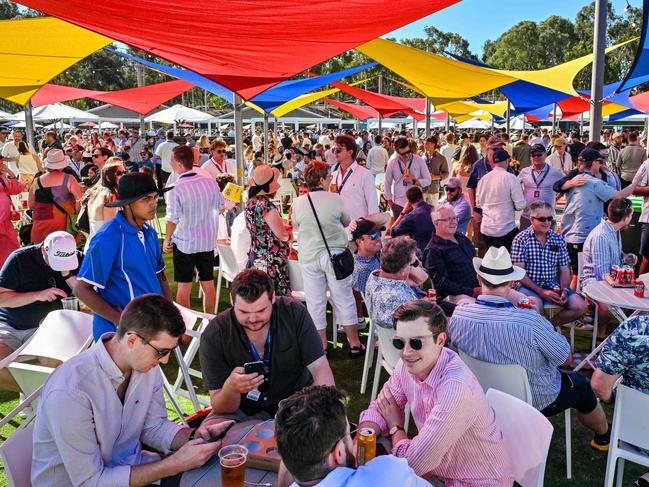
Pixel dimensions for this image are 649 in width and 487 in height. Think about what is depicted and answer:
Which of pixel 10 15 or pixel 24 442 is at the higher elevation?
pixel 10 15

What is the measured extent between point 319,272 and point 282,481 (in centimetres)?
301

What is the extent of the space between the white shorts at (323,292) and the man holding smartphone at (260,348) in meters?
1.88

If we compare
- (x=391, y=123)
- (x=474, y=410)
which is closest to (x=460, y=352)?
(x=474, y=410)

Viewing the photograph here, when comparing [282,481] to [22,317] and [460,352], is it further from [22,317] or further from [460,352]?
[22,317]

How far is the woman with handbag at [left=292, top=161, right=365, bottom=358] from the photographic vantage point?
186 inches

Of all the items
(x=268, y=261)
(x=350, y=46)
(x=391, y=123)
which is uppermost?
(x=391, y=123)

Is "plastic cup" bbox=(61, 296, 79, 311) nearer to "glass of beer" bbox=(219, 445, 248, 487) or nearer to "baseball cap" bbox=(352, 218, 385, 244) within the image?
"glass of beer" bbox=(219, 445, 248, 487)

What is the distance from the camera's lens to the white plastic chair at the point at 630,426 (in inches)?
103

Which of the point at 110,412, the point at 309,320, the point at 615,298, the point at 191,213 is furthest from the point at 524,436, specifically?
the point at 191,213

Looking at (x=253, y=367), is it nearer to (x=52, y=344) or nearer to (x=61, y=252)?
(x=52, y=344)

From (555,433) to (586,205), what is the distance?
292 cm

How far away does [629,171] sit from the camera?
1177 cm

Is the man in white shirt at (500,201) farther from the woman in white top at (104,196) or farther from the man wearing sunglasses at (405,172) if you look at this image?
the woman in white top at (104,196)

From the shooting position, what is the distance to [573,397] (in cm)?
329
